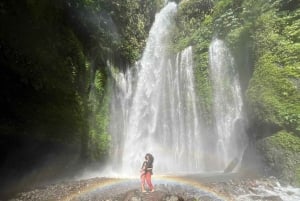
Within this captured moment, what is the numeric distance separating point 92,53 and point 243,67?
921 centimetres

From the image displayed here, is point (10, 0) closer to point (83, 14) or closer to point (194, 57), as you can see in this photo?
point (83, 14)

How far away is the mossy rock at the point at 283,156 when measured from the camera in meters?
12.0

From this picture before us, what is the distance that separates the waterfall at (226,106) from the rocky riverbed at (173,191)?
4.85 meters

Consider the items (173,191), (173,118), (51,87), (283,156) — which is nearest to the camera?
(173,191)

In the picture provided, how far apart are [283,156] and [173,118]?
361 inches

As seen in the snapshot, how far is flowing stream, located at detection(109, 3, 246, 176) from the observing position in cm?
1828

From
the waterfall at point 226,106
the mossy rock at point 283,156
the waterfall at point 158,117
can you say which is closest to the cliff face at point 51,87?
the waterfall at point 158,117

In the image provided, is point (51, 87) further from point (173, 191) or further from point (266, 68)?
point (266, 68)

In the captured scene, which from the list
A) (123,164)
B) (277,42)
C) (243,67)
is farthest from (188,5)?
(123,164)

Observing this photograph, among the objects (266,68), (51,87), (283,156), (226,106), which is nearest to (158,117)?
(226,106)

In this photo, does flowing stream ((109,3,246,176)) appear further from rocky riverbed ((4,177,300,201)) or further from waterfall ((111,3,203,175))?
rocky riverbed ((4,177,300,201))

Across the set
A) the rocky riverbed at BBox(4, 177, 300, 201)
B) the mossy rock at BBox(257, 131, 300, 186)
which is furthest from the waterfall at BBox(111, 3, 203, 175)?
the rocky riverbed at BBox(4, 177, 300, 201)

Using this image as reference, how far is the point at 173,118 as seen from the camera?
2073cm

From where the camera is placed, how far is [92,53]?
709 inches
